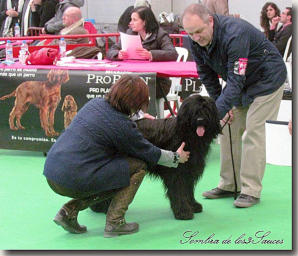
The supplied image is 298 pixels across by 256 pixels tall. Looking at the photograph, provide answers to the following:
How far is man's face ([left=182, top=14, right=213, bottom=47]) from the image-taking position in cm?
373

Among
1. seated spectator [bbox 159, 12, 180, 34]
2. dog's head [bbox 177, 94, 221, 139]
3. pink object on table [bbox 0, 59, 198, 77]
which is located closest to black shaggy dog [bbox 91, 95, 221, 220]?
dog's head [bbox 177, 94, 221, 139]

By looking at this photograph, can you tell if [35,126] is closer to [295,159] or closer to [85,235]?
[85,235]

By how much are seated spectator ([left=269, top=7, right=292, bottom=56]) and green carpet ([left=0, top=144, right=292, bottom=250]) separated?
3408 millimetres

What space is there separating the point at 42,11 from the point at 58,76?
17.1 feet

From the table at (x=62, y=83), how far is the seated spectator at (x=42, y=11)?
4.65 meters

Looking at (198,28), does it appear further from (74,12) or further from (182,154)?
(74,12)

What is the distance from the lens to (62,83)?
5.48m

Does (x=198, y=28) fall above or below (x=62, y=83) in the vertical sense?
above

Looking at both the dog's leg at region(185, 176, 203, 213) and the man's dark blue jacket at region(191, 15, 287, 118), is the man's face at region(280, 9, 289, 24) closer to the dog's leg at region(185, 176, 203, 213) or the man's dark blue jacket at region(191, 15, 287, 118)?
the man's dark blue jacket at region(191, 15, 287, 118)

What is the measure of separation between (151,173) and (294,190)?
3.15 ft

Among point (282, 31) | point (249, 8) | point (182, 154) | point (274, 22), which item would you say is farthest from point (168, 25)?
point (182, 154)

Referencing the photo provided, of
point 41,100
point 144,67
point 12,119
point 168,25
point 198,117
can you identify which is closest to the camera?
point 198,117

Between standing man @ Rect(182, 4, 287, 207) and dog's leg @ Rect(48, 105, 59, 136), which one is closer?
standing man @ Rect(182, 4, 287, 207)

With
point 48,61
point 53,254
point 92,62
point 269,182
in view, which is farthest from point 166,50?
point 53,254
